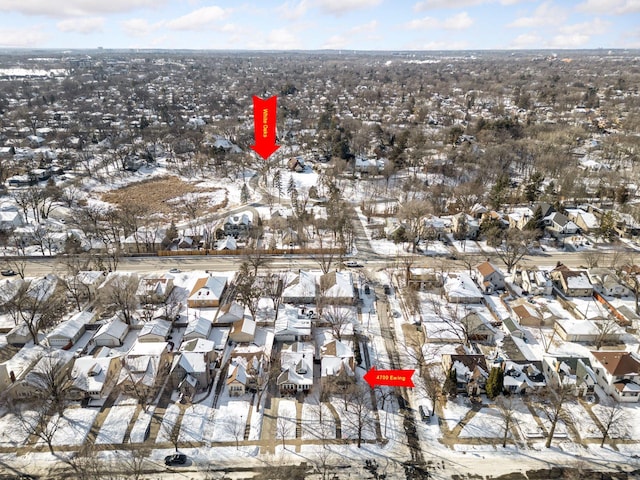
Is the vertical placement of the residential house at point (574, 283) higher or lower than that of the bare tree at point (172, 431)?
higher

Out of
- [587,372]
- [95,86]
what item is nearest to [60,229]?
[587,372]

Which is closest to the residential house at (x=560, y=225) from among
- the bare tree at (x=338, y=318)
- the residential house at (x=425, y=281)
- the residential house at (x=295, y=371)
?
the residential house at (x=425, y=281)

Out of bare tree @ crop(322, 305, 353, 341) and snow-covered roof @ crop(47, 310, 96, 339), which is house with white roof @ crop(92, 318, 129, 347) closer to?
snow-covered roof @ crop(47, 310, 96, 339)

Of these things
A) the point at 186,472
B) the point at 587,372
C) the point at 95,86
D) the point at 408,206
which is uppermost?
the point at 95,86

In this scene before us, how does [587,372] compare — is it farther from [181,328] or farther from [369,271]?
[181,328]

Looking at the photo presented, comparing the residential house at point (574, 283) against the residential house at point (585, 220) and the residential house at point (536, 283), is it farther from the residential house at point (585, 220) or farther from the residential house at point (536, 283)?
the residential house at point (585, 220)

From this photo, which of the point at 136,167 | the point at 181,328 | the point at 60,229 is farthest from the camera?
the point at 136,167
